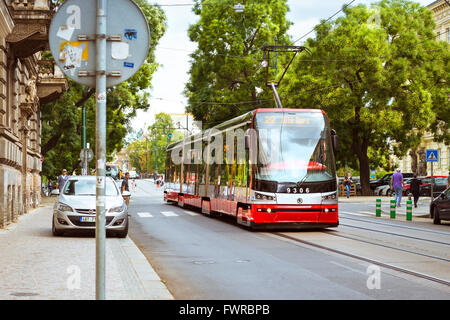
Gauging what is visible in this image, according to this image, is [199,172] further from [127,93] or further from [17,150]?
[127,93]

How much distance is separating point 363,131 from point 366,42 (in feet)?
24.0

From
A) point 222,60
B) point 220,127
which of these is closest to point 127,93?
point 222,60

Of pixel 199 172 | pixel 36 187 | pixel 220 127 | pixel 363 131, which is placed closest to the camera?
pixel 220 127

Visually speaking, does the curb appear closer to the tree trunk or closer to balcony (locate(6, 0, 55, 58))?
balcony (locate(6, 0, 55, 58))

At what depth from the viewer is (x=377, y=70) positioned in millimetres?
43625

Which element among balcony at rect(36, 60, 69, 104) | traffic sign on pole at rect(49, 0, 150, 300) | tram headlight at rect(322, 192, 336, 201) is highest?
balcony at rect(36, 60, 69, 104)

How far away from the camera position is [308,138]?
18.0 meters

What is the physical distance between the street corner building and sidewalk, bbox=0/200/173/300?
153 inches

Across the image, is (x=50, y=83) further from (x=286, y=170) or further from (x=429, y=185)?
(x=429, y=185)

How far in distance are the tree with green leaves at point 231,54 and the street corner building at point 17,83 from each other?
22709 mm

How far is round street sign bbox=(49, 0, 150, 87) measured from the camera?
5379mm

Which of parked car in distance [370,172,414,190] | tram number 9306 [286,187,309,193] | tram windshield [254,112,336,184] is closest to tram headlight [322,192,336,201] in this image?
tram windshield [254,112,336,184]

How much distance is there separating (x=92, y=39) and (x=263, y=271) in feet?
18.6

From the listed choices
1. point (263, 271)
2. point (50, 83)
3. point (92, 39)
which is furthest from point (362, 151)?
point (92, 39)
